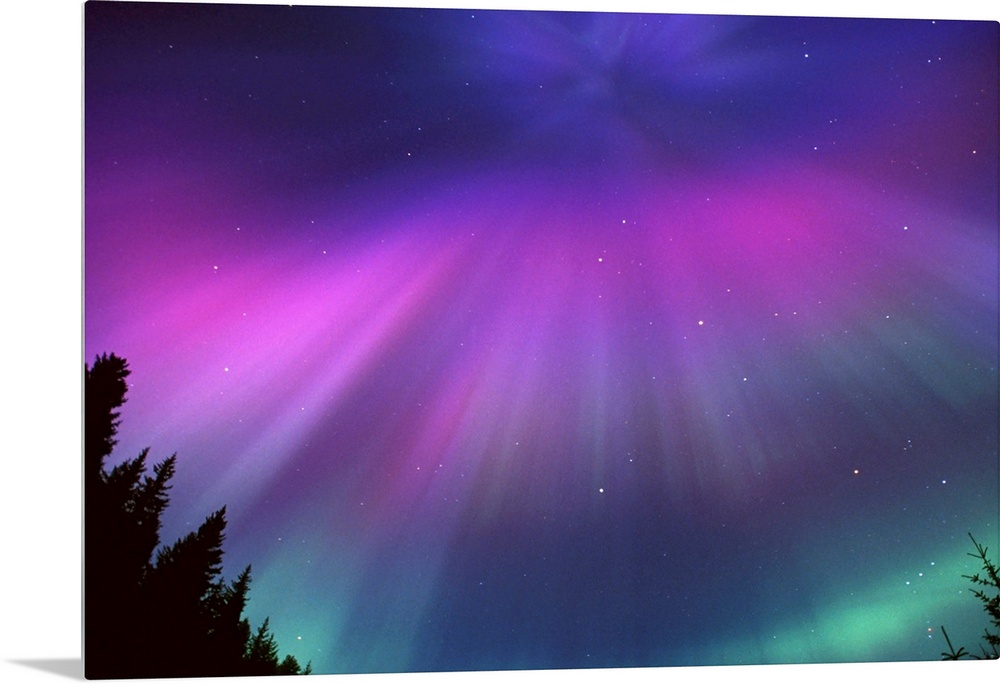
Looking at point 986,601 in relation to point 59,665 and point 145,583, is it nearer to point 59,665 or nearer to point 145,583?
point 145,583

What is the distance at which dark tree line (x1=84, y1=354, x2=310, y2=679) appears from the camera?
3.49 m

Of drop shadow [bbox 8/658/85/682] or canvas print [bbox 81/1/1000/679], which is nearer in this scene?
drop shadow [bbox 8/658/85/682]

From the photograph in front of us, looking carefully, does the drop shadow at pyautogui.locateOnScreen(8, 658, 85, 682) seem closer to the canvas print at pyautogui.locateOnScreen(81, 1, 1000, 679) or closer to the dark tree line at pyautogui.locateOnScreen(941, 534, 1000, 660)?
the canvas print at pyautogui.locateOnScreen(81, 1, 1000, 679)

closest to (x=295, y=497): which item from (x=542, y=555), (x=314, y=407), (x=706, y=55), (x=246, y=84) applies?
(x=314, y=407)

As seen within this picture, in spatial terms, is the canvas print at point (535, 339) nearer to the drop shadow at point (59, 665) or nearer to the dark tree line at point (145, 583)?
the dark tree line at point (145, 583)

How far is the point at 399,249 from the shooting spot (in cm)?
379

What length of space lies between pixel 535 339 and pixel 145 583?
1.44 meters

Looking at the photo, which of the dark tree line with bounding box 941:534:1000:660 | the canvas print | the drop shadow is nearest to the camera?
the drop shadow

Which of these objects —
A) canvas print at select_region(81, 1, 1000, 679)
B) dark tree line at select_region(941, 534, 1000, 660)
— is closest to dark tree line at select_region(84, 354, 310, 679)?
canvas print at select_region(81, 1, 1000, 679)

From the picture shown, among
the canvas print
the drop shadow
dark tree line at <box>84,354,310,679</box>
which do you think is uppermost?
the canvas print

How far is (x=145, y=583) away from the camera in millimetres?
3529

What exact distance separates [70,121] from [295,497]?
54.4 inches

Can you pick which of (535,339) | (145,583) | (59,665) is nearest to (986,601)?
(535,339)

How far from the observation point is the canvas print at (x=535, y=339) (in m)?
3.61
